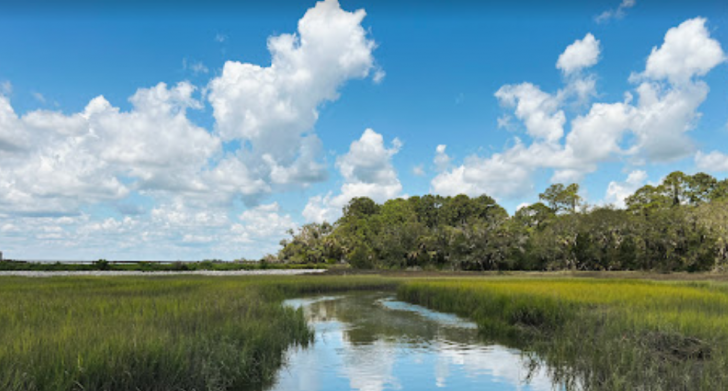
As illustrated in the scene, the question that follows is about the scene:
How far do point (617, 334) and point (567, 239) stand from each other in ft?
189

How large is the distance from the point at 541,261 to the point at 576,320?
56.5 m

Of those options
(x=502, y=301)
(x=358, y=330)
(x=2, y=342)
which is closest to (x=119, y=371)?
(x=2, y=342)

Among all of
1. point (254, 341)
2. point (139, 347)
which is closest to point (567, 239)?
point (254, 341)

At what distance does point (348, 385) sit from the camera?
37.1ft

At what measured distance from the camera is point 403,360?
45.0 ft

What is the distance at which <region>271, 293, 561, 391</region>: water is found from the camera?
37.5 feet

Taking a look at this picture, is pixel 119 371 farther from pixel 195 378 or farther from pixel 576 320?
pixel 576 320

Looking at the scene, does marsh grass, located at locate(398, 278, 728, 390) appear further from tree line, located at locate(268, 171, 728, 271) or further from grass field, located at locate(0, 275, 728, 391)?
tree line, located at locate(268, 171, 728, 271)

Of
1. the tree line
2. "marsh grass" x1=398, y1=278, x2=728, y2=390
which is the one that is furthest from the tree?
"marsh grass" x1=398, y1=278, x2=728, y2=390

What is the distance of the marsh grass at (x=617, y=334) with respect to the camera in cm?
977

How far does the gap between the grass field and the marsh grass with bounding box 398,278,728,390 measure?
0.04 metres

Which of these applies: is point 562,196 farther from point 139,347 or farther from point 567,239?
point 139,347

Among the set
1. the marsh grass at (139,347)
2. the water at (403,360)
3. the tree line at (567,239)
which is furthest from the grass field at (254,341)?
the tree line at (567,239)

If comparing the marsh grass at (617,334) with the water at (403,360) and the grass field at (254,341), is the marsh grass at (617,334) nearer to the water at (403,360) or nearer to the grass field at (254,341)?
the grass field at (254,341)
